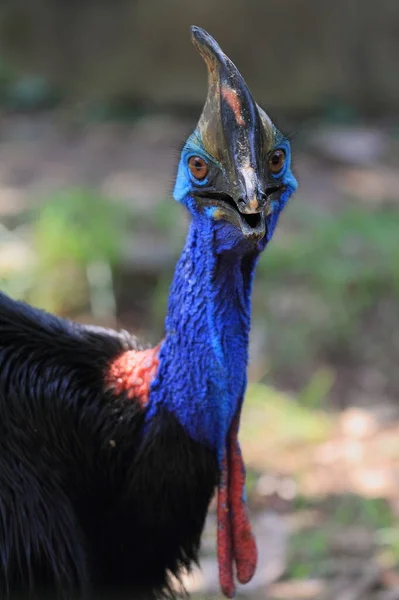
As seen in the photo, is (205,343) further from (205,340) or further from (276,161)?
(276,161)

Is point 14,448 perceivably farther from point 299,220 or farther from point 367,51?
point 367,51

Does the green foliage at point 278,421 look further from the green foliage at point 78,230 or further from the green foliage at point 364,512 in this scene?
the green foliage at point 78,230

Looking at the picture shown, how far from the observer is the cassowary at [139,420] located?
199 centimetres

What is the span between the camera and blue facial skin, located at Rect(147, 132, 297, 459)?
78.2 inches

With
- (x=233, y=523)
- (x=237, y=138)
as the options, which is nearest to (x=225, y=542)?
(x=233, y=523)

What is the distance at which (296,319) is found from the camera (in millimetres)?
4285

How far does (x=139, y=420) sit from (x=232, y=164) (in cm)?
59

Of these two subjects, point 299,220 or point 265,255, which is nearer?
point 265,255

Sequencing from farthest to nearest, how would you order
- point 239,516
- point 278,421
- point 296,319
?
point 296,319, point 278,421, point 239,516

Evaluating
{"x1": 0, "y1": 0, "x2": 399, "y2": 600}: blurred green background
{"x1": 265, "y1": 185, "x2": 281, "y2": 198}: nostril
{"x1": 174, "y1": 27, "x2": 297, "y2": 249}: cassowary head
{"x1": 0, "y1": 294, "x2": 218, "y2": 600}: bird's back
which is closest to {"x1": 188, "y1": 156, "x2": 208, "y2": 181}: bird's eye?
{"x1": 174, "y1": 27, "x2": 297, "y2": 249}: cassowary head

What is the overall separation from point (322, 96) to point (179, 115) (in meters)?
0.92

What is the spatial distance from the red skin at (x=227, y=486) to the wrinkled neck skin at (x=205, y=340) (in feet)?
0.14

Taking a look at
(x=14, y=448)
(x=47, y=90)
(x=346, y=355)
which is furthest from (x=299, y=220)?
(x=14, y=448)

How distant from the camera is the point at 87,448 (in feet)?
7.07
